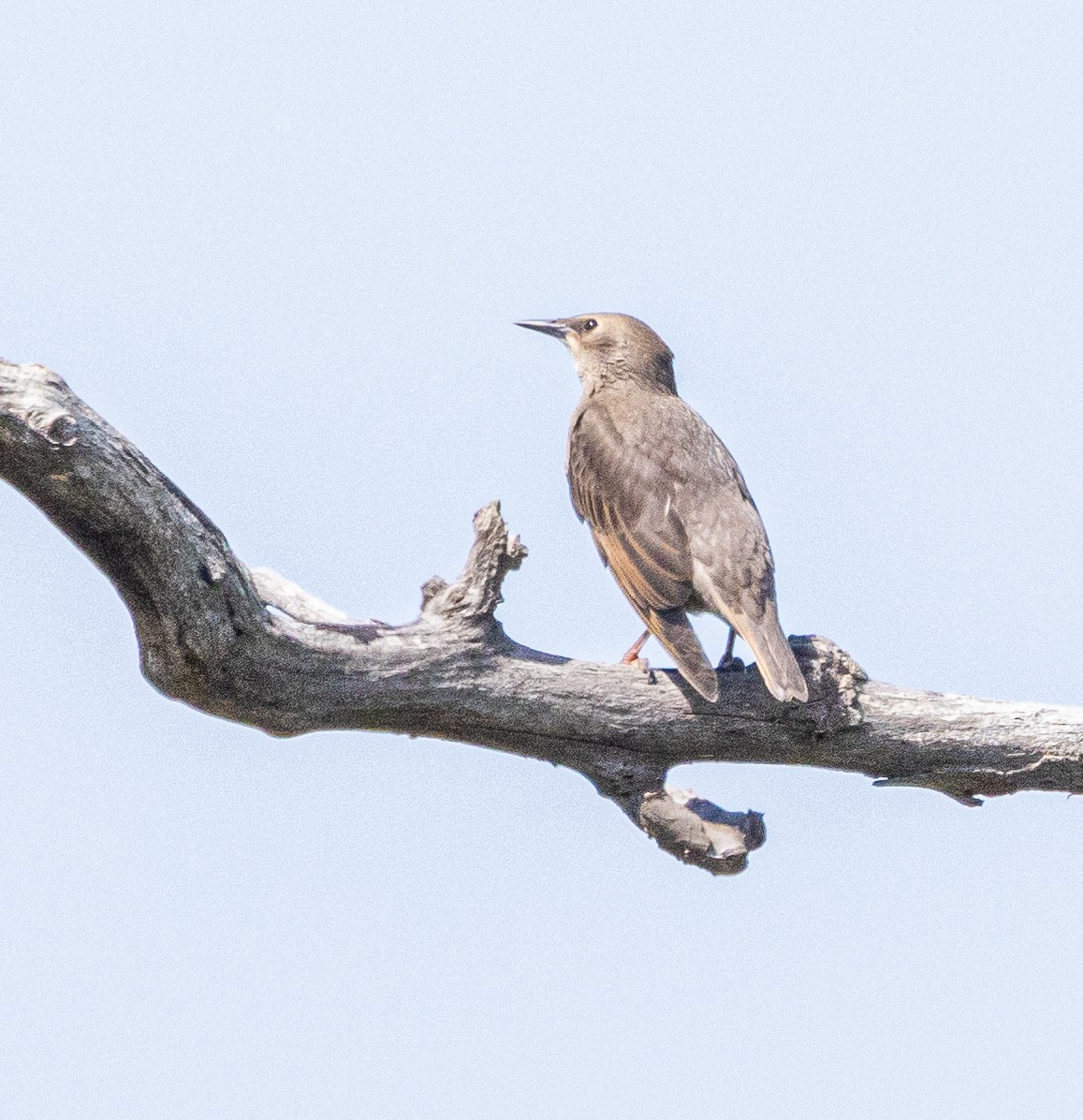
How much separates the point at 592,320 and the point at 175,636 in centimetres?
414

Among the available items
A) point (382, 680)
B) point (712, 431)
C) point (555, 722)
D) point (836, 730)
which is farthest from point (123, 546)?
point (712, 431)

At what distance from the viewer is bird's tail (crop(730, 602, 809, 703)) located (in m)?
5.03

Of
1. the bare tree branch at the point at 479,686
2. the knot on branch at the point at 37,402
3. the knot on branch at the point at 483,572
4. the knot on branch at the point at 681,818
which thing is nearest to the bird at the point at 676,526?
the bare tree branch at the point at 479,686

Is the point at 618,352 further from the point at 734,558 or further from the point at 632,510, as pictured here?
the point at 734,558

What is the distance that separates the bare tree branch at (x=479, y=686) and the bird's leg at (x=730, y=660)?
0.18m

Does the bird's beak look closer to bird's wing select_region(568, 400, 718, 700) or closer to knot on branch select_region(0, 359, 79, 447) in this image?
bird's wing select_region(568, 400, 718, 700)

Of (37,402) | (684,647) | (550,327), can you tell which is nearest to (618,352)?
(550,327)

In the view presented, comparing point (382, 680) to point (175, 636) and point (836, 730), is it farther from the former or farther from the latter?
point (836, 730)

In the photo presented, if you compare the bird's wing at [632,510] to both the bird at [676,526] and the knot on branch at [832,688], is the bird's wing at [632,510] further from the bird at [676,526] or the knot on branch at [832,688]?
the knot on branch at [832,688]

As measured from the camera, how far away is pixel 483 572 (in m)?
4.80

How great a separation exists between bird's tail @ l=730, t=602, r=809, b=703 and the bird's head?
2.28 m

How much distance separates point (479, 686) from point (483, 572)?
15.1 inches

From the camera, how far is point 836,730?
5137 millimetres

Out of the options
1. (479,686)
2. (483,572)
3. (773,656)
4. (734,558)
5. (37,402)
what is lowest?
(479,686)
